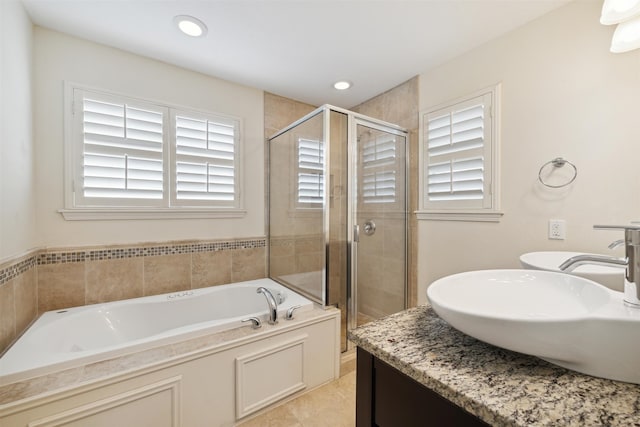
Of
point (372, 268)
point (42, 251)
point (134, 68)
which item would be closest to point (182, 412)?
point (42, 251)

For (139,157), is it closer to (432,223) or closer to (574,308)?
(432,223)

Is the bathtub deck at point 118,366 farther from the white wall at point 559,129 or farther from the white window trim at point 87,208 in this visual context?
the white wall at point 559,129

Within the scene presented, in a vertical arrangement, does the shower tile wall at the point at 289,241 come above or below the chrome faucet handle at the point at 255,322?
above

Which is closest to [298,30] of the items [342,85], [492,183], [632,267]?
[342,85]

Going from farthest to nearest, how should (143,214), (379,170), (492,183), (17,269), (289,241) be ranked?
(289,241)
(379,170)
(143,214)
(492,183)
(17,269)

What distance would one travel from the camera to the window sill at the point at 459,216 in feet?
5.94

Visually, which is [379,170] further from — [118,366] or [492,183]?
[118,366]

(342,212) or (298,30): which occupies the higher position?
(298,30)

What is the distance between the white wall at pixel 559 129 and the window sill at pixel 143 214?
203 centimetres

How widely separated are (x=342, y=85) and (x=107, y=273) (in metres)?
2.56

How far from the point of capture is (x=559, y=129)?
1.52 metres

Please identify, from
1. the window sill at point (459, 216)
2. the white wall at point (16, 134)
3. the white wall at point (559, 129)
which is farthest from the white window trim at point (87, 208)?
the white wall at point (559, 129)

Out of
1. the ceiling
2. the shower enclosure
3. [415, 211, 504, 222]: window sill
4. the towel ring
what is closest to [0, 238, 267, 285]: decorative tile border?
the shower enclosure

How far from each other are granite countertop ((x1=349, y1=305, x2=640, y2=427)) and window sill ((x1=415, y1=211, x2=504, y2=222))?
140cm
